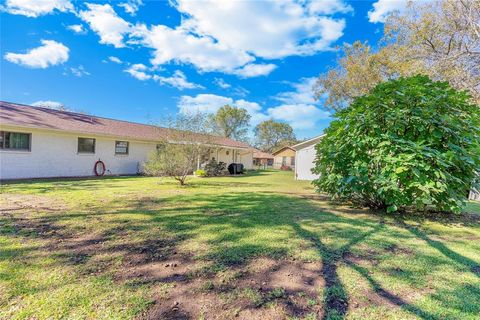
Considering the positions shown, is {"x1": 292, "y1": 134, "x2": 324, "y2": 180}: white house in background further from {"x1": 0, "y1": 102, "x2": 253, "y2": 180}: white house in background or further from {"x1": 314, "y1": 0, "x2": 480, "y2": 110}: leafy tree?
{"x1": 0, "y1": 102, "x2": 253, "y2": 180}: white house in background

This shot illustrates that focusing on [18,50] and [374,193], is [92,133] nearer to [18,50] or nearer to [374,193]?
[18,50]

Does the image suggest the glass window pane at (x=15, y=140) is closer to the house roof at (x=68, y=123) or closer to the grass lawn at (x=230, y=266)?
the house roof at (x=68, y=123)

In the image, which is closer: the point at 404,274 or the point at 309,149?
the point at 404,274

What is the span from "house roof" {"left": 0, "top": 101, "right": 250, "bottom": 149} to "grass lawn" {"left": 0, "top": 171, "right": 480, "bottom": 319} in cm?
756

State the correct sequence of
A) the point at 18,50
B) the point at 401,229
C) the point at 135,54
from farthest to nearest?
the point at 135,54, the point at 18,50, the point at 401,229

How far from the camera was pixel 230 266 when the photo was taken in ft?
10.2

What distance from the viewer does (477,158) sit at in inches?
220

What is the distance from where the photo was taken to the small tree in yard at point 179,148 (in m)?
10.9

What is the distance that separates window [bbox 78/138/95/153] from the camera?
44.9ft

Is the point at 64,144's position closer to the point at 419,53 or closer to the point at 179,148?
the point at 179,148

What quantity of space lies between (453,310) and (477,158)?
189 inches

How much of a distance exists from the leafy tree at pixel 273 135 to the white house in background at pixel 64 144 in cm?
Result: 4396

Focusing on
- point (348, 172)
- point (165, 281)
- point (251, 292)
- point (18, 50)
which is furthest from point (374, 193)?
point (18, 50)

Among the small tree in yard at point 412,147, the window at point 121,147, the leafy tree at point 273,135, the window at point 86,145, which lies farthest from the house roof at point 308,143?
the leafy tree at point 273,135
